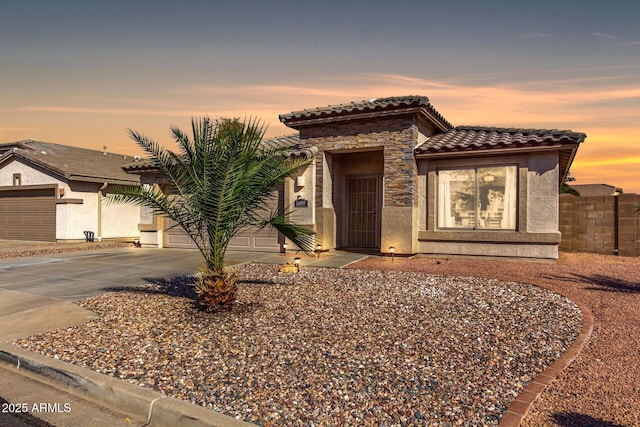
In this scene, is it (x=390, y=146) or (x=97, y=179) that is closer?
(x=390, y=146)

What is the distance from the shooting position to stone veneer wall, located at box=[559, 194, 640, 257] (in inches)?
521

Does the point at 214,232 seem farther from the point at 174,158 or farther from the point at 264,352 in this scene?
the point at 264,352

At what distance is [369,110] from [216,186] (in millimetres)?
7627

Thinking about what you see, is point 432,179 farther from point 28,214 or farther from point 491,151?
point 28,214

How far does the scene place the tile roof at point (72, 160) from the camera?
20172 millimetres

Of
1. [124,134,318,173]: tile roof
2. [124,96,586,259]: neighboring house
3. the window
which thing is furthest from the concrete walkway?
[124,134,318,173]: tile roof

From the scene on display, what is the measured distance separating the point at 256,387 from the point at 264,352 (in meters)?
0.86

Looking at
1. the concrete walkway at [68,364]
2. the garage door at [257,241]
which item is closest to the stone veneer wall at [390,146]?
the concrete walkway at [68,364]

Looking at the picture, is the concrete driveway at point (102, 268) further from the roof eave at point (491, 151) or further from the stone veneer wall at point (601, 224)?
the stone veneer wall at point (601, 224)

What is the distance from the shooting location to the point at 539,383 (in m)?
4.02

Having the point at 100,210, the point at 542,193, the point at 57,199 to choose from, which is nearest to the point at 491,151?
the point at 542,193

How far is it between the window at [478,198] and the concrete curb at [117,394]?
1047 cm

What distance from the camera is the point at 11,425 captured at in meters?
3.59

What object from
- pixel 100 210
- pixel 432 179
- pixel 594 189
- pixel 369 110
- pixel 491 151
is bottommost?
pixel 100 210
